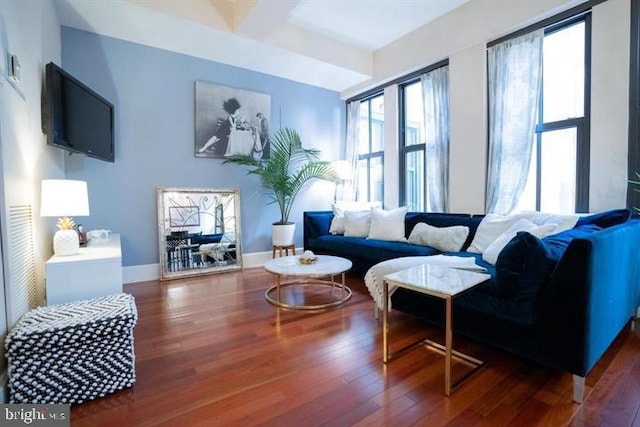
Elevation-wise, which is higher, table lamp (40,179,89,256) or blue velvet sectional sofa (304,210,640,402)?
table lamp (40,179,89,256)

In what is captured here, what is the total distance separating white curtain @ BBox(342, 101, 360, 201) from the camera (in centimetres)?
520

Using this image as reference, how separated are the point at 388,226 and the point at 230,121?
2.58 m

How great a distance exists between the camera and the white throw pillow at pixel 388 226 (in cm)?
358

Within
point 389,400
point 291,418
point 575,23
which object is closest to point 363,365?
point 389,400

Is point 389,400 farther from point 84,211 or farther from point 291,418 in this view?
point 84,211

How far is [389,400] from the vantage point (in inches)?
59.0

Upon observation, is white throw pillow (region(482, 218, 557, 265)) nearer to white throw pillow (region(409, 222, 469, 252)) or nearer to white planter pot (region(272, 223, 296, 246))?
white throw pillow (region(409, 222, 469, 252))

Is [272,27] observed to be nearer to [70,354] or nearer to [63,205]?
[63,205]

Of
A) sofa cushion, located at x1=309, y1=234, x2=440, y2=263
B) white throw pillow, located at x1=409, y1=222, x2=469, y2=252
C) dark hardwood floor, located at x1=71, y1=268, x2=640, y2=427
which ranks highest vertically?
white throw pillow, located at x1=409, y1=222, x2=469, y2=252

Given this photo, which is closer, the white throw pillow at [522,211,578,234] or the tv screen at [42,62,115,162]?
the white throw pillow at [522,211,578,234]

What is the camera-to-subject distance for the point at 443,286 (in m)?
1.60

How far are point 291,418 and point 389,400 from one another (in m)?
0.48

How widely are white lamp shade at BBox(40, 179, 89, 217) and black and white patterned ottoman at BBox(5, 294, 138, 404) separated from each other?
713 millimetres

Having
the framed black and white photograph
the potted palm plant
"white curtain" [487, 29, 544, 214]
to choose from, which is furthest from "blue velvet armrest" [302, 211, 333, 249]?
"white curtain" [487, 29, 544, 214]
